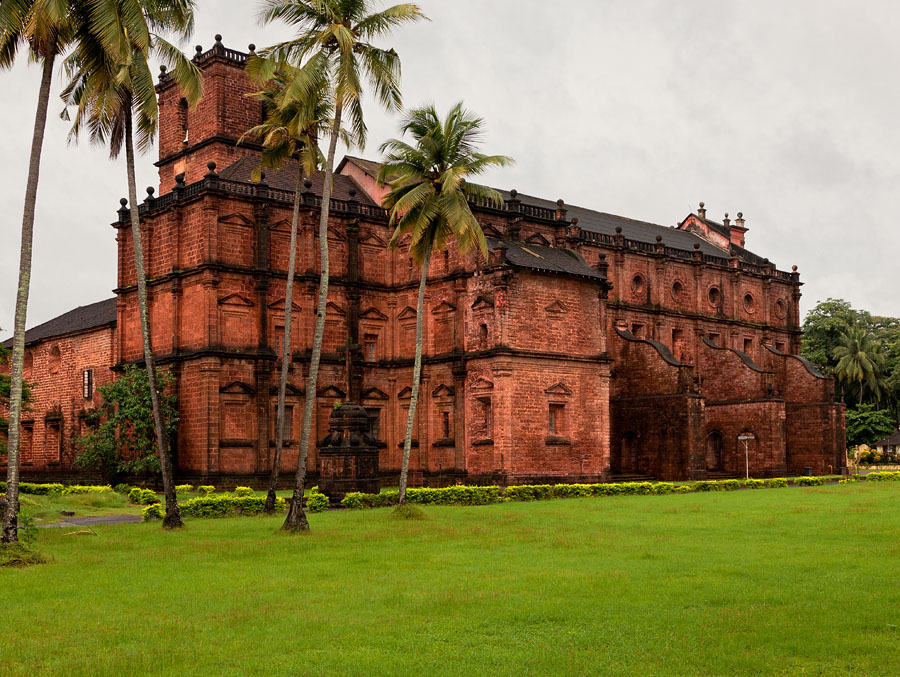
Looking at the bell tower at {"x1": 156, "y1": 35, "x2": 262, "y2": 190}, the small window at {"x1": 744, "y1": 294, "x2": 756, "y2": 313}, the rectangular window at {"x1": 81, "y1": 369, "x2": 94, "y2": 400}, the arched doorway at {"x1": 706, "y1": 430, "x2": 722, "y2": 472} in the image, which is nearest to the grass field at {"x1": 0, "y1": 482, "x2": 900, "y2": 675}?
the rectangular window at {"x1": 81, "y1": 369, "x2": 94, "y2": 400}

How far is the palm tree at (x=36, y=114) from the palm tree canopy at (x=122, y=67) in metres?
0.73

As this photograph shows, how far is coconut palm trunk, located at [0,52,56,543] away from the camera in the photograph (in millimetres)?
17250

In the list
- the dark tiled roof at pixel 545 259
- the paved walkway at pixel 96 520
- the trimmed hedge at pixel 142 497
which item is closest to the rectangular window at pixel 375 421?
the dark tiled roof at pixel 545 259

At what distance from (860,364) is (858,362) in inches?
11.7

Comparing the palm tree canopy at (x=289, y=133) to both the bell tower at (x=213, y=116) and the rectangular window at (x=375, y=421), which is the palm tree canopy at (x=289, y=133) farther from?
the bell tower at (x=213, y=116)

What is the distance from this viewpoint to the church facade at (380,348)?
3975 cm

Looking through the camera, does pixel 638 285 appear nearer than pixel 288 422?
No

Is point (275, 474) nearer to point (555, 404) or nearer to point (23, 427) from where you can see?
point (555, 404)

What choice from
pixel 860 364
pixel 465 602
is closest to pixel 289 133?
pixel 465 602

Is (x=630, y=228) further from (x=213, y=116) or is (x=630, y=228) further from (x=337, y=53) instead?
(x=337, y=53)

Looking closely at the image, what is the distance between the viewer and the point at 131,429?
4044 cm

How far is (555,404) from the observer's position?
41.0 meters

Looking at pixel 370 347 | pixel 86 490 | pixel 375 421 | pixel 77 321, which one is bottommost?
pixel 86 490

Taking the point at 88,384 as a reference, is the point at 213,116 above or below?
above
